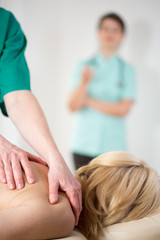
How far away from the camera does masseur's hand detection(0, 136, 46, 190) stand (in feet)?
3.22

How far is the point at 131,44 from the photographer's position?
4.51m

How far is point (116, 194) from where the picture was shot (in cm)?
114

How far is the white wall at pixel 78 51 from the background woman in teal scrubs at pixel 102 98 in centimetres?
33

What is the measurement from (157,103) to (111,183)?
3.57 metres

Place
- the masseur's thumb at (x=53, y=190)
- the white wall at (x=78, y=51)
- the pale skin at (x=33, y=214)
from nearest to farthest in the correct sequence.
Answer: the pale skin at (x=33, y=214), the masseur's thumb at (x=53, y=190), the white wall at (x=78, y=51)

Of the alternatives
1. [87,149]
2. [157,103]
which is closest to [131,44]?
[157,103]

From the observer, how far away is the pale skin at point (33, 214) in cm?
83

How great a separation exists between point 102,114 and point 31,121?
254cm

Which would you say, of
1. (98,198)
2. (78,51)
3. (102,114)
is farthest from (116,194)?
(78,51)

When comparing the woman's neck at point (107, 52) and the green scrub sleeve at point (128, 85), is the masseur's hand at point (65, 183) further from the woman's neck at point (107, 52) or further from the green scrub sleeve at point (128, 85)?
the woman's neck at point (107, 52)

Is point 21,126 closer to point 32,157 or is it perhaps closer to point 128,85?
point 32,157

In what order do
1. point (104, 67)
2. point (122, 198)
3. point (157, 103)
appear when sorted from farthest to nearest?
point (157, 103) → point (104, 67) → point (122, 198)

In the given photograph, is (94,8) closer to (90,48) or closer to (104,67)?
(90,48)

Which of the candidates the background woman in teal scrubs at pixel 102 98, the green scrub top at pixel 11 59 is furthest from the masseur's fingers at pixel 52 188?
the background woman in teal scrubs at pixel 102 98
